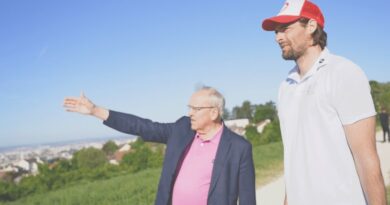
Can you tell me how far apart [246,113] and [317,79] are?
67.1 meters

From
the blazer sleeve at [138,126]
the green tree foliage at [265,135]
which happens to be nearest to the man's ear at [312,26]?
the blazer sleeve at [138,126]

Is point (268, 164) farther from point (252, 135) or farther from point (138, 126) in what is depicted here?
point (252, 135)

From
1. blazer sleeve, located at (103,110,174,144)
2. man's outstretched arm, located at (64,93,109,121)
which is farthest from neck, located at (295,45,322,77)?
man's outstretched arm, located at (64,93,109,121)

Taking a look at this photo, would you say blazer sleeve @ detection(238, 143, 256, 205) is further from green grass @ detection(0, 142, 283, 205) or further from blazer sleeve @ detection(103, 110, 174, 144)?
green grass @ detection(0, 142, 283, 205)

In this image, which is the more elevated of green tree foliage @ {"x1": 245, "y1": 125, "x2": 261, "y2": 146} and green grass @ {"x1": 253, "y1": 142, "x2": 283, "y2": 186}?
green tree foliage @ {"x1": 245, "y1": 125, "x2": 261, "y2": 146}

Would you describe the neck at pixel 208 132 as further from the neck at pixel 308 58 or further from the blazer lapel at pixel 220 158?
the neck at pixel 308 58

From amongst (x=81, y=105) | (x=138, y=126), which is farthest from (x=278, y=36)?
(x=81, y=105)

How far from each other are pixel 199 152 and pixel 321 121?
1.66m

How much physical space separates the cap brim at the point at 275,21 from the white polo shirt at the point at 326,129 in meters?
0.25

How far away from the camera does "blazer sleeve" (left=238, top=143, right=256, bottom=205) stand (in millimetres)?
3706

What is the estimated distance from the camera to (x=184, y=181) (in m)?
3.68

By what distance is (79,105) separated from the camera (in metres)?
3.86

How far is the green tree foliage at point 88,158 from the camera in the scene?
22844 mm

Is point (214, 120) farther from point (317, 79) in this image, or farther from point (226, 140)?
point (317, 79)
